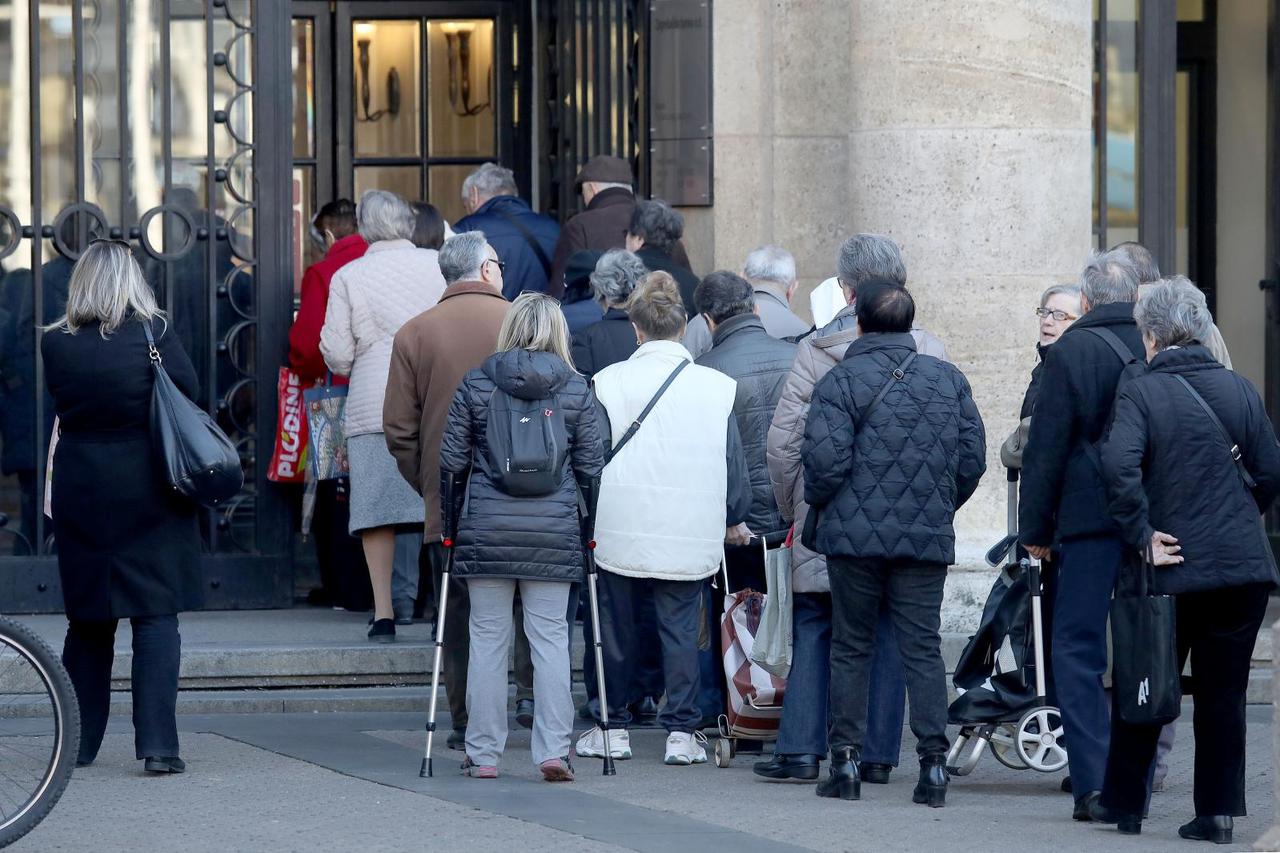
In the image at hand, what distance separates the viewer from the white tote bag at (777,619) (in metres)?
7.80

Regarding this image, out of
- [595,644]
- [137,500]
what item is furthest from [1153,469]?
[137,500]

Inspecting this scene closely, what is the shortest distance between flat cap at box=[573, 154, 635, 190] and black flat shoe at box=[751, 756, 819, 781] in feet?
10.8

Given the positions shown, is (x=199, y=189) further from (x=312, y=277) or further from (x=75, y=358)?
(x=75, y=358)

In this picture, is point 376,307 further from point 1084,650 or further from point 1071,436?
point 1084,650

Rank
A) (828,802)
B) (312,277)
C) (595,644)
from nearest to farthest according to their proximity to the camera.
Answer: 1. (828,802)
2. (595,644)
3. (312,277)

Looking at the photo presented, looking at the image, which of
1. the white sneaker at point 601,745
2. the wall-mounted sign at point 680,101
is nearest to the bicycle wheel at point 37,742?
the white sneaker at point 601,745

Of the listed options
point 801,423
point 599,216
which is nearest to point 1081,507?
point 801,423

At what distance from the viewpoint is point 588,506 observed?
307 inches

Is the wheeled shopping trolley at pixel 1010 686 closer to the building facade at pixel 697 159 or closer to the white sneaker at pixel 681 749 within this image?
the white sneaker at pixel 681 749

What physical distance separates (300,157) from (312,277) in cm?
293

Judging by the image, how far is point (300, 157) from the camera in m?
12.9

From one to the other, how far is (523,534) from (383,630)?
91.9 inches

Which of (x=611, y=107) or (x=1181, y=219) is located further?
(x=1181, y=219)

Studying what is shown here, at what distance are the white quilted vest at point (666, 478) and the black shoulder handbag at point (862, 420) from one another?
643mm
